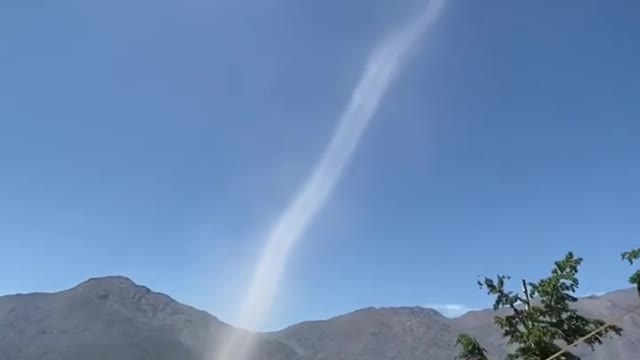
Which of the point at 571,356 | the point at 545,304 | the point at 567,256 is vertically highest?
the point at 567,256

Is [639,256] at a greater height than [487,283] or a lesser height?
lesser

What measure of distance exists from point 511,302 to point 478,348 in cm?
270

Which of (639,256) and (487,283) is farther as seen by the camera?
(487,283)

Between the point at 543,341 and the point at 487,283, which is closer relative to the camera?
the point at 543,341

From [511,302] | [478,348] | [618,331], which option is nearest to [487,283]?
[511,302]

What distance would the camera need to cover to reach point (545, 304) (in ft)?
87.1

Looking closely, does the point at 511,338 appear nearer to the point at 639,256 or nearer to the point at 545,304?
the point at 545,304

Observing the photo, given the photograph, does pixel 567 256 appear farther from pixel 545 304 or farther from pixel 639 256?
pixel 639 256

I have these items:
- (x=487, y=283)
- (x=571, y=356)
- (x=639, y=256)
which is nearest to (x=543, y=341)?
(x=571, y=356)

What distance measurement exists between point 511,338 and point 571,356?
2.64 meters

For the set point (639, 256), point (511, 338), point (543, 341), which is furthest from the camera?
point (511, 338)

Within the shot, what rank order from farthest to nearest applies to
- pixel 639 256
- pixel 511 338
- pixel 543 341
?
1. pixel 511 338
2. pixel 543 341
3. pixel 639 256

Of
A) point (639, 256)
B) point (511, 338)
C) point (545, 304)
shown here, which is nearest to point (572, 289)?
point (545, 304)

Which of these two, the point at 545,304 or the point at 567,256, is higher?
the point at 567,256
